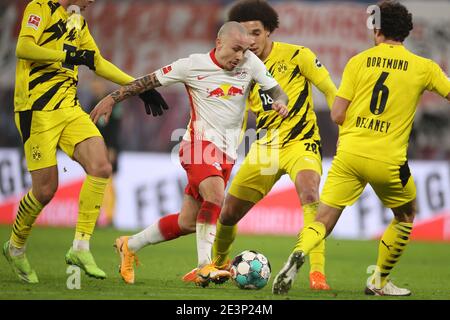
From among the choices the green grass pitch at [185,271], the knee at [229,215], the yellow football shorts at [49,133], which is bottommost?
the green grass pitch at [185,271]

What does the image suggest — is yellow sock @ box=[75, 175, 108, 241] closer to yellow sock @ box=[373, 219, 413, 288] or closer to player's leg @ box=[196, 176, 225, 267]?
player's leg @ box=[196, 176, 225, 267]

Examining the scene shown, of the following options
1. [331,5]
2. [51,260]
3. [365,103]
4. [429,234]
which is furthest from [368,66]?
[331,5]

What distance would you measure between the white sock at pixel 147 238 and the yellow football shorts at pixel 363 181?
5.19ft

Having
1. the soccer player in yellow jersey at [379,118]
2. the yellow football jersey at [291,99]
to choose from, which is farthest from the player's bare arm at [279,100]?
the yellow football jersey at [291,99]

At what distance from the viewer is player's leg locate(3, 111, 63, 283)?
7.82m

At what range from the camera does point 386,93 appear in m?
7.15

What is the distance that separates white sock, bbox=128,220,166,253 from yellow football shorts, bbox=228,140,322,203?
808mm

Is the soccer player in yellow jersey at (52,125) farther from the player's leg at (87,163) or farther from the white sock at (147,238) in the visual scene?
the white sock at (147,238)

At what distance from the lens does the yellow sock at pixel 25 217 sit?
7.89 meters

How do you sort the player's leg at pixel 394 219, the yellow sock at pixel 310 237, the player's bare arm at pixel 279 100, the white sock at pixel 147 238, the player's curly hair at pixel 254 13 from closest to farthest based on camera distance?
the yellow sock at pixel 310 237 < the player's leg at pixel 394 219 < the player's bare arm at pixel 279 100 < the white sock at pixel 147 238 < the player's curly hair at pixel 254 13

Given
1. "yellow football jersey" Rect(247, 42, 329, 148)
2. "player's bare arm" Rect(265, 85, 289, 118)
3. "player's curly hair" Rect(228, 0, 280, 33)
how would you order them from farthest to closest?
"player's curly hair" Rect(228, 0, 280, 33), "yellow football jersey" Rect(247, 42, 329, 148), "player's bare arm" Rect(265, 85, 289, 118)

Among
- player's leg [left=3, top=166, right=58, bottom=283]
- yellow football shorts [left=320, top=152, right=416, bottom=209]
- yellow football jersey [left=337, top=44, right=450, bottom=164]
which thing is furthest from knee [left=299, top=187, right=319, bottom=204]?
player's leg [left=3, top=166, right=58, bottom=283]

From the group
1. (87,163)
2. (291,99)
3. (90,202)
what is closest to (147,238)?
(90,202)
